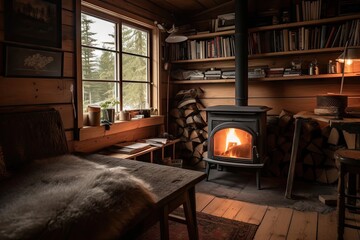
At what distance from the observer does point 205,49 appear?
3562 millimetres

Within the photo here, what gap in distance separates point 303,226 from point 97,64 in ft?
7.59

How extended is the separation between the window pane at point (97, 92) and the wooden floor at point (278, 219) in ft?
4.58

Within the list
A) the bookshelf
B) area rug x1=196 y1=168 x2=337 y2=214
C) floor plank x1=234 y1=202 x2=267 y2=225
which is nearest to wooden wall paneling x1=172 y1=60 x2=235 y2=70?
the bookshelf

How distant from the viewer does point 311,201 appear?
99.4 inches

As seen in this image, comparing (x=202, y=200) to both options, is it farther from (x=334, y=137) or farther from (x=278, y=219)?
(x=334, y=137)

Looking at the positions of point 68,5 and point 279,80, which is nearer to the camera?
point 68,5

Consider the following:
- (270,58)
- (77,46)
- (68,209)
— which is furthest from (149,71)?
(68,209)

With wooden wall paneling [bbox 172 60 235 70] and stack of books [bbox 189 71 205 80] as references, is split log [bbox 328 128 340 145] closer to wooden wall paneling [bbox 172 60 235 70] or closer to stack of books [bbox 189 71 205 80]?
wooden wall paneling [bbox 172 60 235 70]

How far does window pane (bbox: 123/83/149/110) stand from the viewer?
3.13 meters

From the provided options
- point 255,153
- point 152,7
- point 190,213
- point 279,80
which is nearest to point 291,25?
point 279,80

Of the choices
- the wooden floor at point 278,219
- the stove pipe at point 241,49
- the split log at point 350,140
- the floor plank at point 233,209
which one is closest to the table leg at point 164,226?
the wooden floor at point 278,219

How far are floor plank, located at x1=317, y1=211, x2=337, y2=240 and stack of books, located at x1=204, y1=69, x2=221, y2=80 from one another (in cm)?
195

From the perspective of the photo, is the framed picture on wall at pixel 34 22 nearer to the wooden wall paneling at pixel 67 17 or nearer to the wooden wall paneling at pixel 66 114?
the wooden wall paneling at pixel 67 17

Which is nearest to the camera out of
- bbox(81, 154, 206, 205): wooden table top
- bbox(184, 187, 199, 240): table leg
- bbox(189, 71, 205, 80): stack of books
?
bbox(81, 154, 206, 205): wooden table top
